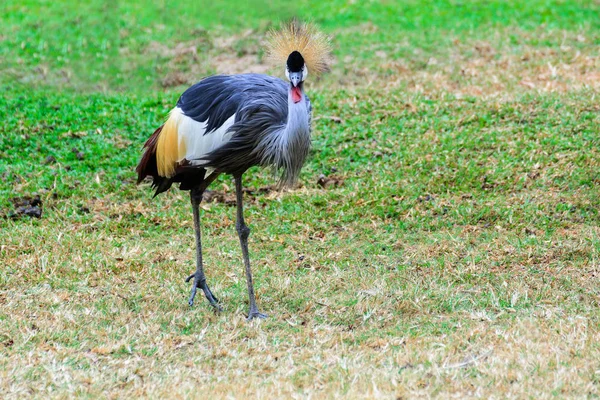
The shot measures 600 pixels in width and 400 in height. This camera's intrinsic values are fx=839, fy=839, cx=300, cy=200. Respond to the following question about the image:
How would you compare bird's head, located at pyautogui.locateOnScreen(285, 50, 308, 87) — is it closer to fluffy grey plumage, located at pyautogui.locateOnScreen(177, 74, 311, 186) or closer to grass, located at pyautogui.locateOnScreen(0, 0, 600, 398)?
fluffy grey plumage, located at pyautogui.locateOnScreen(177, 74, 311, 186)

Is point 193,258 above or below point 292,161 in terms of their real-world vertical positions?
below

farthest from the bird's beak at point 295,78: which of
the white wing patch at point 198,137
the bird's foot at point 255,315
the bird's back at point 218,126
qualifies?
the bird's foot at point 255,315

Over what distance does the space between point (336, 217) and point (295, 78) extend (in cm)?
248

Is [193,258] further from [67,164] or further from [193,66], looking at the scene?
[193,66]

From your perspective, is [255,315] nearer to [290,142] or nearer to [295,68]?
[290,142]

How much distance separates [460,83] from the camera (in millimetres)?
10000

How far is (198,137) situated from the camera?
547 centimetres

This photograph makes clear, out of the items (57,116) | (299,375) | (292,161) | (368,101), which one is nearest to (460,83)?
(368,101)

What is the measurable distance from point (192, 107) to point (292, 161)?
0.87 meters

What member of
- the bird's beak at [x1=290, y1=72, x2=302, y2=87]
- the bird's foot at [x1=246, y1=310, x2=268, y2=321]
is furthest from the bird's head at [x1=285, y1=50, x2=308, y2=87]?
the bird's foot at [x1=246, y1=310, x2=268, y2=321]

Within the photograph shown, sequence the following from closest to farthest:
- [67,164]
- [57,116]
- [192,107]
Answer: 1. [192,107]
2. [67,164]
3. [57,116]

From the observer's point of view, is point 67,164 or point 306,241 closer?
point 306,241

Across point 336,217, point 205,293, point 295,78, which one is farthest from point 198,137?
point 336,217

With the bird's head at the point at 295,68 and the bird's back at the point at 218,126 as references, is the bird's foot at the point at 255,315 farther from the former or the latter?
the bird's head at the point at 295,68
